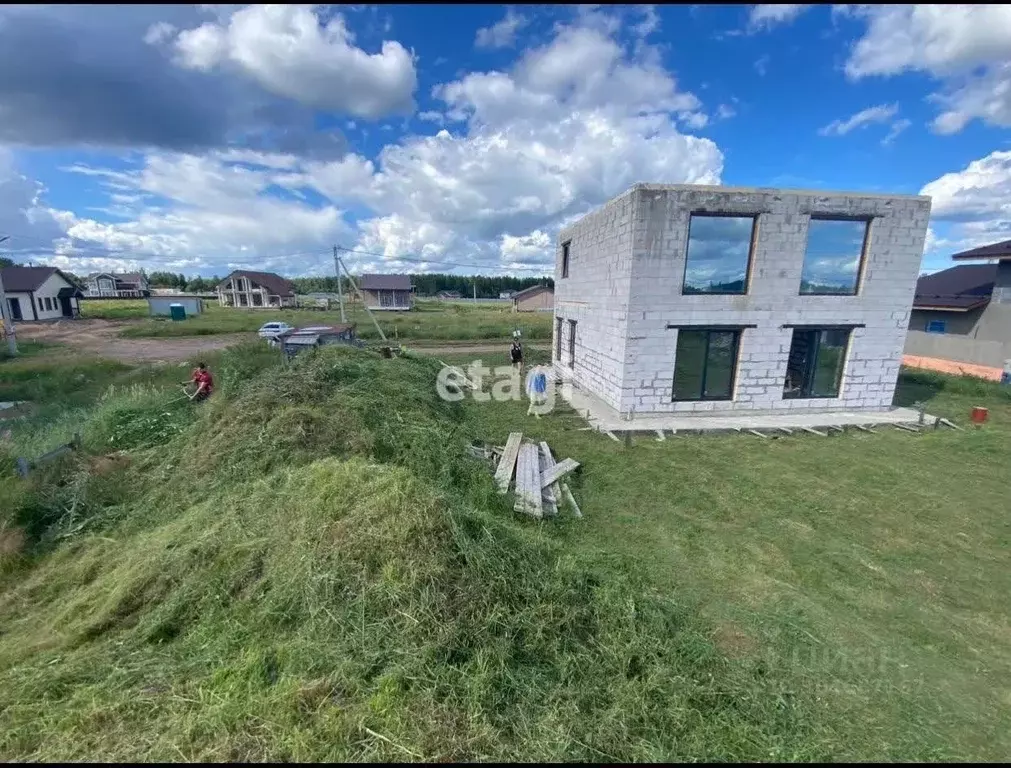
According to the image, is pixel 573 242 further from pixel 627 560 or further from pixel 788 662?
pixel 788 662

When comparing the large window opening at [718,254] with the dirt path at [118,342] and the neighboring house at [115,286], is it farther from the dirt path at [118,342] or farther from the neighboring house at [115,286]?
the neighboring house at [115,286]

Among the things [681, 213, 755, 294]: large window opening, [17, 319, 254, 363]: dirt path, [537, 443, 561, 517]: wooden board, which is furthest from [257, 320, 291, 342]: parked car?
[681, 213, 755, 294]: large window opening

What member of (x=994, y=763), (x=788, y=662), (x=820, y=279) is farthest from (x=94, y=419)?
(x=820, y=279)

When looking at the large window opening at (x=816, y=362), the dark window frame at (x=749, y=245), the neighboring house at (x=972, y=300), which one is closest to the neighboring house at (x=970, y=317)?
→ the neighboring house at (x=972, y=300)

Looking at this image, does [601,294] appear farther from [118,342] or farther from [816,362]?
[118,342]

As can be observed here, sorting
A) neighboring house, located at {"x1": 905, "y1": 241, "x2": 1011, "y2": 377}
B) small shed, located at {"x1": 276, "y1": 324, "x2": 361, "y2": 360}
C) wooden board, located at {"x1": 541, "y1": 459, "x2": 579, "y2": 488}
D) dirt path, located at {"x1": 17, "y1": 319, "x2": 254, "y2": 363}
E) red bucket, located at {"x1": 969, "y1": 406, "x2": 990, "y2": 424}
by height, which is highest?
neighboring house, located at {"x1": 905, "y1": 241, "x2": 1011, "y2": 377}

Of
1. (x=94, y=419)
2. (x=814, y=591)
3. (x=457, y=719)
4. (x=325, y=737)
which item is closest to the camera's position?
(x=325, y=737)

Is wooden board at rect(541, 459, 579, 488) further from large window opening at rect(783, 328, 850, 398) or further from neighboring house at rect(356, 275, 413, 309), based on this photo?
neighboring house at rect(356, 275, 413, 309)
